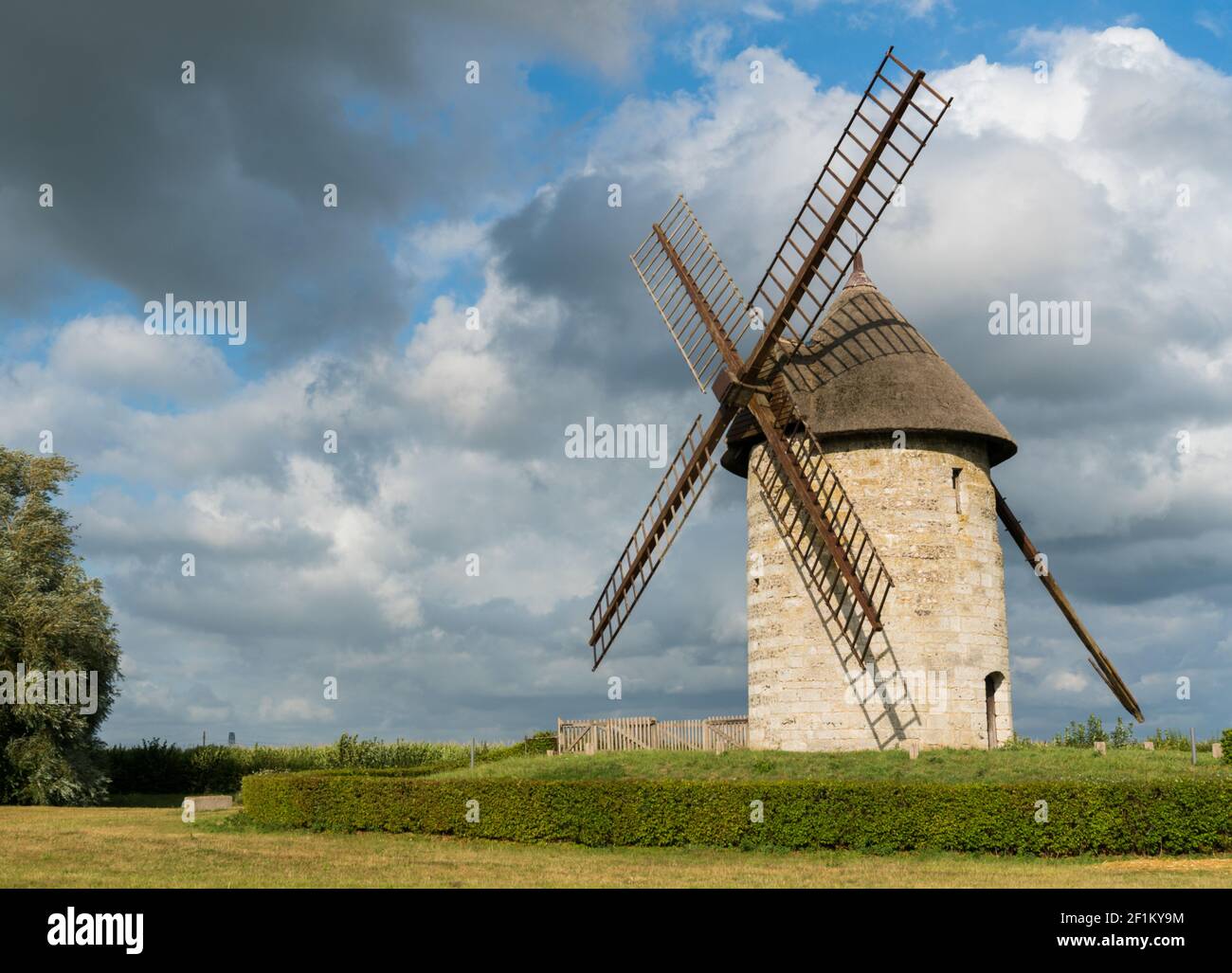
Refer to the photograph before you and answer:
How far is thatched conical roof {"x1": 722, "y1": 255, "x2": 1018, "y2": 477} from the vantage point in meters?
24.2

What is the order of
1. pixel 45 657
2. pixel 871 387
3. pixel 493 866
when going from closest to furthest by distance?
pixel 493 866 < pixel 871 387 < pixel 45 657

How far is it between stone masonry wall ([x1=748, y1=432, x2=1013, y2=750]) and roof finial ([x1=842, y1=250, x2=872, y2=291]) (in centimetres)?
497

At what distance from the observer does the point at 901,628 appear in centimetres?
2353

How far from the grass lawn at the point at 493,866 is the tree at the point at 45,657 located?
11972mm

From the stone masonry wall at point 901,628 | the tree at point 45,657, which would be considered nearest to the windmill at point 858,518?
the stone masonry wall at point 901,628

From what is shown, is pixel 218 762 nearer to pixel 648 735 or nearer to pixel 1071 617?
pixel 648 735

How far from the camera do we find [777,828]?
62.4 ft

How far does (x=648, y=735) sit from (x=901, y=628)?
7852mm

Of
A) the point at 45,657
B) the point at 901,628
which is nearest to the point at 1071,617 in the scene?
the point at 901,628

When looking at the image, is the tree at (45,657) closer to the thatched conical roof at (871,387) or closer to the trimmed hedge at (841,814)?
the trimmed hedge at (841,814)

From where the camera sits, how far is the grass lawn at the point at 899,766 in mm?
20375

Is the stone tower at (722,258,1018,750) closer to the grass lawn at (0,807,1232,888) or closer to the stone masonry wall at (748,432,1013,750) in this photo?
the stone masonry wall at (748,432,1013,750)

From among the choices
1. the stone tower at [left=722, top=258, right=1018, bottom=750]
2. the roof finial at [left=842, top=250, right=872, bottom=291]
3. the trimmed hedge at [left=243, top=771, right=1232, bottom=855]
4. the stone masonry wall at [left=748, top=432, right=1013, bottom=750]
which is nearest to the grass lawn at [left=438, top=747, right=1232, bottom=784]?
the stone masonry wall at [left=748, top=432, right=1013, bottom=750]
